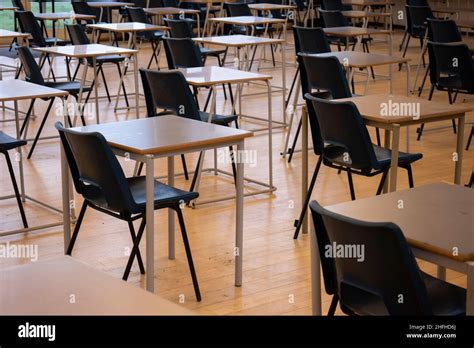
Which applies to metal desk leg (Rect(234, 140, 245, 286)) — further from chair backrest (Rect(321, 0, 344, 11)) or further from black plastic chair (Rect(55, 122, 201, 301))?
chair backrest (Rect(321, 0, 344, 11))

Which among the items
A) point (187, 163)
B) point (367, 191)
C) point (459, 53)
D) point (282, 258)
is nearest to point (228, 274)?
point (282, 258)

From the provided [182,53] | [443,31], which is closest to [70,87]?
[182,53]

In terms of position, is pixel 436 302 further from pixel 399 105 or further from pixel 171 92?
pixel 171 92

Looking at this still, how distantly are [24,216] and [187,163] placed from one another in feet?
6.09

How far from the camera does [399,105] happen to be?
15.2ft

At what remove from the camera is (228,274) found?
4.41 meters

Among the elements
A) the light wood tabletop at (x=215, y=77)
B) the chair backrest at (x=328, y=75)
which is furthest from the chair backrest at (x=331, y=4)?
the chair backrest at (x=328, y=75)

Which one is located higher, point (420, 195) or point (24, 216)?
point (420, 195)

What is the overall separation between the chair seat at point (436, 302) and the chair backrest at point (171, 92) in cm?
255

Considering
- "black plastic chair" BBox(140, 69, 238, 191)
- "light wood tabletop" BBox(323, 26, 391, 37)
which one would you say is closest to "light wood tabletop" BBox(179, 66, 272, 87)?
"black plastic chair" BBox(140, 69, 238, 191)

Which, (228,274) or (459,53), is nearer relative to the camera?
(228,274)

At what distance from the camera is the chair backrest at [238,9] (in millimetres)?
11469
